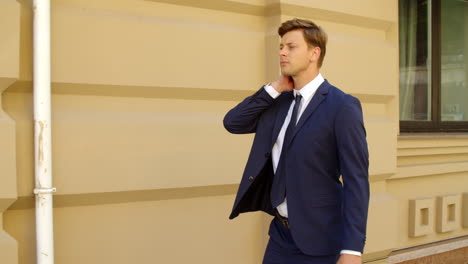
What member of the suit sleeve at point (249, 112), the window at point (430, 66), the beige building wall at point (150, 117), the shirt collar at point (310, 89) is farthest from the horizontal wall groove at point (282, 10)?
the shirt collar at point (310, 89)

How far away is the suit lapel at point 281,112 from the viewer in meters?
2.35

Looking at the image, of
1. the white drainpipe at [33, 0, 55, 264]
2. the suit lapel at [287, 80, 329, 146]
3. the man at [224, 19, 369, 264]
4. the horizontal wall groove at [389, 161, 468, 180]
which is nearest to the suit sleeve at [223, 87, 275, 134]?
the man at [224, 19, 369, 264]


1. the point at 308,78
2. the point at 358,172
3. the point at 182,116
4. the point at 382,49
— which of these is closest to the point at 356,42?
the point at 382,49

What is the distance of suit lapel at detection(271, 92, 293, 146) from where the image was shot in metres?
2.35

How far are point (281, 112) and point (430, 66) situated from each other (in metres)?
3.48

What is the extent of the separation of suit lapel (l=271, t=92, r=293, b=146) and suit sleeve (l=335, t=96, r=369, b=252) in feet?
1.04

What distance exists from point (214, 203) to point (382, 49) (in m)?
1.92

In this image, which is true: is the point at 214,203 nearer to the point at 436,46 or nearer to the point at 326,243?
the point at 326,243

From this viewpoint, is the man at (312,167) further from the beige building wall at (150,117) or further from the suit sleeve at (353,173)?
the beige building wall at (150,117)

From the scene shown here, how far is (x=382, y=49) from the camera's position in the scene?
13.8ft

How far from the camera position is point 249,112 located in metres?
2.47

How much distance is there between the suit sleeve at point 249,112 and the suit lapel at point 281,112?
0.17ft

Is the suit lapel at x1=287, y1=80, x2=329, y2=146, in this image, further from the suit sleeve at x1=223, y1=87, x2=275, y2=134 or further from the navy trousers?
the navy trousers

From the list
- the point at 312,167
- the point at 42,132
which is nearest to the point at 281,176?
the point at 312,167
